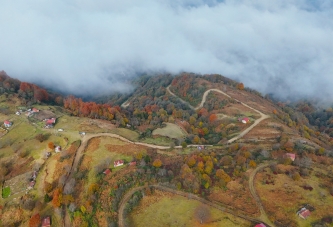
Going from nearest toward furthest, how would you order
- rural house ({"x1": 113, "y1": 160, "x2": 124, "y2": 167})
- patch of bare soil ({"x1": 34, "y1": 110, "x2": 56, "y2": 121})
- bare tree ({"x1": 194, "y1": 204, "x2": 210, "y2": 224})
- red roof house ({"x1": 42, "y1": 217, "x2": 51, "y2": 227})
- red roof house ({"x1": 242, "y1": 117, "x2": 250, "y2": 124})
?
bare tree ({"x1": 194, "y1": 204, "x2": 210, "y2": 224}) < red roof house ({"x1": 42, "y1": 217, "x2": 51, "y2": 227}) < rural house ({"x1": 113, "y1": 160, "x2": 124, "y2": 167}) < patch of bare soil ({"x1": 34, "y1": 110, "x2": 56, "y2": 121}) < red roof house ({"x1": 242, "y1": 117, "x2": 250, "y2": 124})

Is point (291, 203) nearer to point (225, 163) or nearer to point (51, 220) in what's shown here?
point (225, 163)

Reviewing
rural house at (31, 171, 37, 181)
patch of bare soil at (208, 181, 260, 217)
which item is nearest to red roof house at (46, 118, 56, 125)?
rural house at (31, 171, 37, 181)

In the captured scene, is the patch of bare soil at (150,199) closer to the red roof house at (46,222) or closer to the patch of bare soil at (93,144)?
the red roof house at (46,222)

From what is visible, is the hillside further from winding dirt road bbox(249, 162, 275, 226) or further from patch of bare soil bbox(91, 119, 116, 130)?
patch of bare soil bbox(91, 119, 116, 130)

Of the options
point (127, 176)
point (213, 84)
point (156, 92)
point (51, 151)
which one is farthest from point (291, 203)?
point (156, 92)

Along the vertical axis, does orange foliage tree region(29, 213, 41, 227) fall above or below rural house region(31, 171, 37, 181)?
below
